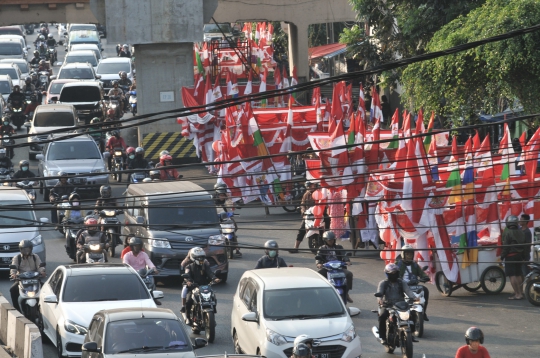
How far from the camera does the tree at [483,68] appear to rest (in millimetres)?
21688

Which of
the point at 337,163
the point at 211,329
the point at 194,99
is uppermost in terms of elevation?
the point at 194,99

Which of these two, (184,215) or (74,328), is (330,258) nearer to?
(184,215)

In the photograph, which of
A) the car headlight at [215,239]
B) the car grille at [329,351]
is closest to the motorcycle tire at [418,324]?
the car grille at [329,351]

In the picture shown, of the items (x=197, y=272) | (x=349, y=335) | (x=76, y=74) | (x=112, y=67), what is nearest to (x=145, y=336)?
(x=349, y=335)

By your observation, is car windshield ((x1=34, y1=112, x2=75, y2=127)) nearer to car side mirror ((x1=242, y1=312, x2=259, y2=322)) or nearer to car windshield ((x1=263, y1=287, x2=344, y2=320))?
car windshield ((x1=263, y1=287, x2=344, y2=320))

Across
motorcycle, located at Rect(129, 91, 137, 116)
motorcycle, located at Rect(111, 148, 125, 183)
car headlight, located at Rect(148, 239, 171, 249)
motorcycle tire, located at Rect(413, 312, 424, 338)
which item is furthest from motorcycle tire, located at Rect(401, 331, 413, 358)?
motorcycle, located at Rect(129, 91, 137, 116)

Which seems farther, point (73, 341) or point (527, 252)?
point (527, 252)

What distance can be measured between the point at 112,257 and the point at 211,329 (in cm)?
774

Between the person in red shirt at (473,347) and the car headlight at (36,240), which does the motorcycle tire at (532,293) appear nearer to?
the person in red shirt at (473,347)

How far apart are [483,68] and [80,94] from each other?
2105cm

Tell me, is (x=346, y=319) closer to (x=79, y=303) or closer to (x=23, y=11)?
(x=79, y=303)

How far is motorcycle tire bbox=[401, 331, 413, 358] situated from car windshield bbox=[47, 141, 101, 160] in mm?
15879

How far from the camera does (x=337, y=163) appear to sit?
23062mm

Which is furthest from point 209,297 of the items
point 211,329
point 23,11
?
point 23,11
